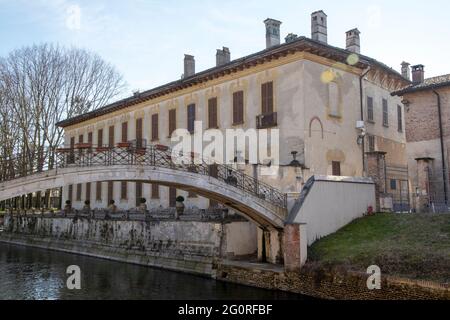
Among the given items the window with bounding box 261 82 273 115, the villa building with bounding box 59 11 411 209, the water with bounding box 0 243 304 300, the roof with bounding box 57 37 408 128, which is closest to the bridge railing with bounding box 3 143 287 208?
the villa building with bounding box 59 11 411 209

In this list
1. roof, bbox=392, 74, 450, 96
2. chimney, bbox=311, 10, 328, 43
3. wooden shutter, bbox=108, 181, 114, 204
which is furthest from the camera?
wooden shutter, bbox=108, 181, 114, 204

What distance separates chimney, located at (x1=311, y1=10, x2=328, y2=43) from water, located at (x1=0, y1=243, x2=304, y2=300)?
38.0 feet

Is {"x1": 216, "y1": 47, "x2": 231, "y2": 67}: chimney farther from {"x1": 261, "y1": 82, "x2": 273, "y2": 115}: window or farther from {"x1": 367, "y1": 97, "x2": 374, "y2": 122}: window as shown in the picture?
{"x1": 367, "y1": 97, "x2": 374, "y2": 122}: window

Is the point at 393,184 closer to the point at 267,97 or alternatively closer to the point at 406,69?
the point at 267,97

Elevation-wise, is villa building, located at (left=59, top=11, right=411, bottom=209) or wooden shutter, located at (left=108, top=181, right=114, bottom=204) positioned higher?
villa building, located at (left=59, top=11, right=411, bottom=209)

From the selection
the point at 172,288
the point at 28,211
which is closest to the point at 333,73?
the point at 172,288

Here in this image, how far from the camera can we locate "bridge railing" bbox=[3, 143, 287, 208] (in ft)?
44.3

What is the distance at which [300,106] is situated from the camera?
1841cm

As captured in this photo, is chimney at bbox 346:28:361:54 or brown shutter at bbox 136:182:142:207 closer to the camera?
chimney at bbox 346:28:361:54

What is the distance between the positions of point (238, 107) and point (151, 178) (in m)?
7.50

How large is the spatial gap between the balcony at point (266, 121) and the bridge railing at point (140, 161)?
10.2ft

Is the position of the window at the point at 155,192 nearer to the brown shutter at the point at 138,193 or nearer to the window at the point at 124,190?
the brown shutter at the point at 138,193

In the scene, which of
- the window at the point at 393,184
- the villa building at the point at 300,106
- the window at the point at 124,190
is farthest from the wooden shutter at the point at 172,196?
the window at the point at 393,184
